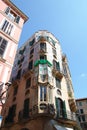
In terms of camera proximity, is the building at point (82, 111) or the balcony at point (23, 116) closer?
Result: the balcony at point (23, 116)

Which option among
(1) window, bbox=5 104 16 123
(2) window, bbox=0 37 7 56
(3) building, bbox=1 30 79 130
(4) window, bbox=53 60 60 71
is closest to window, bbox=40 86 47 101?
(3) building, bbox=1 30 79 130

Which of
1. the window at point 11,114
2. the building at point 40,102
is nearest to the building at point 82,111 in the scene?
the building at point 40,102

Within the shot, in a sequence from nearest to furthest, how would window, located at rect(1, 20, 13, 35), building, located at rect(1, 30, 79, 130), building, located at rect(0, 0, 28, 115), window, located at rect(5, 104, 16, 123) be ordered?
building, located at rect(0, 0, 28, 115) → building, located at rect(1, 30, 79, 130) → window, located at rect(1, 20, 13, 35) → window, located at rect(5, 104, 16, 123)

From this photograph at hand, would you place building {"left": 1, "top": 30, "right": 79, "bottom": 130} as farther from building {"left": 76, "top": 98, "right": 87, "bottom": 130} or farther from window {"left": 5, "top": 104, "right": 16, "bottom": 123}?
building {"left": 76, "top": 98, "right": 87, "bottom": 130}

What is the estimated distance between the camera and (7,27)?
1590 cm

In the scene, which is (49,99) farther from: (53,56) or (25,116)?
(53,56)

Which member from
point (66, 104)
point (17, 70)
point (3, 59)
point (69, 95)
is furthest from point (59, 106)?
point (17, 70)

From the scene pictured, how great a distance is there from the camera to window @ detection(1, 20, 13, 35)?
15.3 meters

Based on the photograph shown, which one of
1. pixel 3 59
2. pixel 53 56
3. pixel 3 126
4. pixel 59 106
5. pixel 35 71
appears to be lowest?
pixel 3 126

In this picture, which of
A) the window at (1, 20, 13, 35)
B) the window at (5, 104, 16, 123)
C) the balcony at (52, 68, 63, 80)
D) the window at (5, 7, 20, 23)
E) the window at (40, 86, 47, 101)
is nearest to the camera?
the window at (1, 20, 13, 35)

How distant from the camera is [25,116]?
640 inches

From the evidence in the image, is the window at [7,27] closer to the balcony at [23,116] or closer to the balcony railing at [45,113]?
the balcony railing at [45,113]

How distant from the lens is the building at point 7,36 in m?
11.4

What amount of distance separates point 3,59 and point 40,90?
7187 mm
